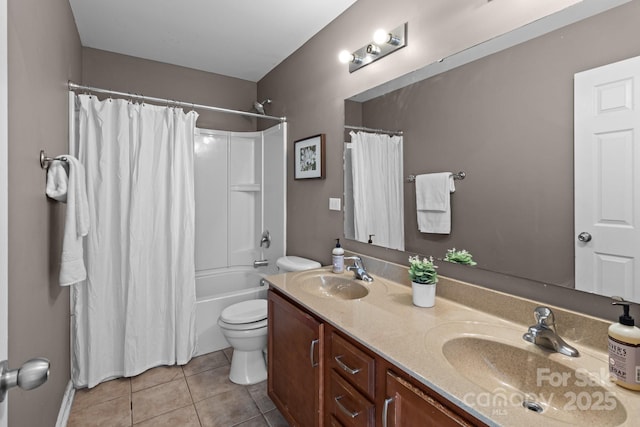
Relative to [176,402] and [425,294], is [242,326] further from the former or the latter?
[425,294]

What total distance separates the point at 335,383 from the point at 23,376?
3.21 feet

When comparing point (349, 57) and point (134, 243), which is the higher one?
point (349, 57)

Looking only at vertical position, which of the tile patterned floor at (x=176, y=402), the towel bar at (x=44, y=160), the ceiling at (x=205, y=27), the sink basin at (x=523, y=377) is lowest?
the tile patterned floor at (x=176, y=402)

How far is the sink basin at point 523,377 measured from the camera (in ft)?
2.43

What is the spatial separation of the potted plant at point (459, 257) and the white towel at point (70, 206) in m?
1.72

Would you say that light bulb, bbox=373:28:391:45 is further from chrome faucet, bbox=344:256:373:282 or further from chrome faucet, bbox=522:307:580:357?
chrome faucet, bbox=522:307:580:357

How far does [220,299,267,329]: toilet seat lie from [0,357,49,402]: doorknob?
1580mm

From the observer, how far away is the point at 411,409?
2.93 ft

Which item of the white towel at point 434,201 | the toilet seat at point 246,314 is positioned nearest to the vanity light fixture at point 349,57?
the white towel at point 434,201

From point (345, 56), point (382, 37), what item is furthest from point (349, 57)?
point (382, 37)

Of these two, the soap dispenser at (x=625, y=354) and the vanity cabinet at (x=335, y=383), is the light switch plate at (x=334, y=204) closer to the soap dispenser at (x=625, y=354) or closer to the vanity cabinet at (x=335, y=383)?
the vanity cabinet at (x=335, y=383)

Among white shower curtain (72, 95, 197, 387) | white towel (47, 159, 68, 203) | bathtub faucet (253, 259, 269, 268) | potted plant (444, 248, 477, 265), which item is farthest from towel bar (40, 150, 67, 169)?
bathtub faucet (253, 259, 269, 268)

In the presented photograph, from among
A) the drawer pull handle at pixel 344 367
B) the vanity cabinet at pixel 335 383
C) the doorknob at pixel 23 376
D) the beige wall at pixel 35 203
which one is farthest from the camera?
the drawer pull handle at pixel 344 367

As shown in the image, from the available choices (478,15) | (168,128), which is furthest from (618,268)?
(168,128)
